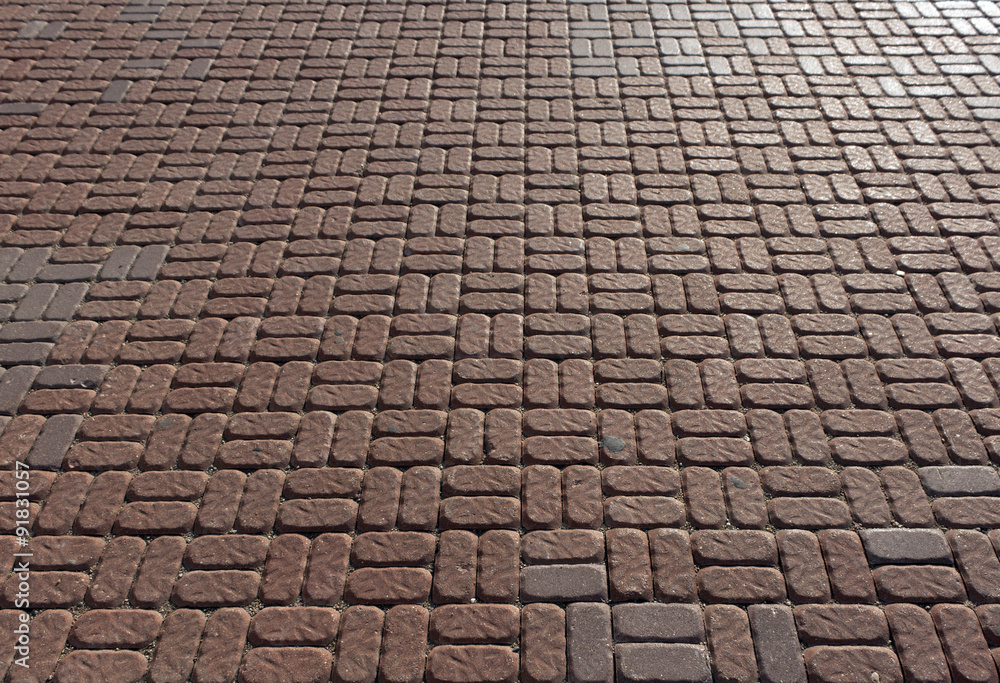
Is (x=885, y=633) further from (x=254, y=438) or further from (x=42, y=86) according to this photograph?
(x=42, y=86)

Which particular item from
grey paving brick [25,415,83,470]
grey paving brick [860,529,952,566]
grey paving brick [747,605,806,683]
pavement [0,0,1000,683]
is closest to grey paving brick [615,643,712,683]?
pavement [0,0,1000,683]

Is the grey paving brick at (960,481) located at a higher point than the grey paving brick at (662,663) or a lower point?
higher

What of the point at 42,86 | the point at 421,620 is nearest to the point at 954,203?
the point at 421,620

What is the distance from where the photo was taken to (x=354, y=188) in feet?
14.3

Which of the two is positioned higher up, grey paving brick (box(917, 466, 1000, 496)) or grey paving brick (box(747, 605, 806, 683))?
grey paving brick (box(917, 466, 1000, 496))

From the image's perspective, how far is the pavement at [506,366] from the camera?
2.51m

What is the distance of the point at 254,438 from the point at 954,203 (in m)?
3.79

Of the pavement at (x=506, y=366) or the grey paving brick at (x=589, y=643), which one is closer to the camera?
the grey paving brick at (x=589, y=643)

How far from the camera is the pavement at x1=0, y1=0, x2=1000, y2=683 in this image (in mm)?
2506

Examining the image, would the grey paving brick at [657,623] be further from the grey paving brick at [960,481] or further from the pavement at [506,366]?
the grey paving brick at [960,481]

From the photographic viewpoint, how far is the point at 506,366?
130 inches

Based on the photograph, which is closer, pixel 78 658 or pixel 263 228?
pixel 78 658

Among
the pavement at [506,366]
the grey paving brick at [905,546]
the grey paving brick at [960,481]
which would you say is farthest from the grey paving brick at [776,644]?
the grey paving brick at [960,481]

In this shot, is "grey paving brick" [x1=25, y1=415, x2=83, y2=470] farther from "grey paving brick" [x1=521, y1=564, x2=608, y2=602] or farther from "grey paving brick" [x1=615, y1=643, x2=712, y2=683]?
"grey paving brick" [x1=615, y1=643, x2=712, y2=683]
